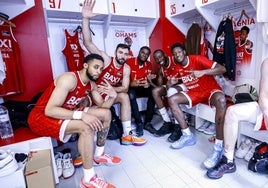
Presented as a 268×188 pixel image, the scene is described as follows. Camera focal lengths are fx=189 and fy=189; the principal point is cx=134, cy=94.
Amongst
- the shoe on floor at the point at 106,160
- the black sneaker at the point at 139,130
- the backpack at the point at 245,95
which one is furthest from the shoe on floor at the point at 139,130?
the backpack at the point at 245,95

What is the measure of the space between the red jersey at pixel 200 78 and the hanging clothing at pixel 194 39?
2.19 feet

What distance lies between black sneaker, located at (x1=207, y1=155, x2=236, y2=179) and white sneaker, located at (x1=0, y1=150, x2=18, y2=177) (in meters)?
1.41

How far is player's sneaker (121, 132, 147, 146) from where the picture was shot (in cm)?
214

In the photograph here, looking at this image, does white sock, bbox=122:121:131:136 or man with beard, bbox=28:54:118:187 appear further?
white sock, bbox=122:121:131:136

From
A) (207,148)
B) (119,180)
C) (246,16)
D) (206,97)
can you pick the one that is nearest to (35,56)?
(119,180)

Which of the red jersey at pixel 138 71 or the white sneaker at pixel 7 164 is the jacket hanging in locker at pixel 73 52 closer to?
the red jersey at pixel 138 71

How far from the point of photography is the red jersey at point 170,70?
2.38 m

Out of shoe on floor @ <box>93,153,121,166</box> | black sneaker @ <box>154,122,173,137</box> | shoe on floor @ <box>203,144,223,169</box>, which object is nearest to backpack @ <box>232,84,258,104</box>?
shoe on floor @ <box>203,144,223,169</box>

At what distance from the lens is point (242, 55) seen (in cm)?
233

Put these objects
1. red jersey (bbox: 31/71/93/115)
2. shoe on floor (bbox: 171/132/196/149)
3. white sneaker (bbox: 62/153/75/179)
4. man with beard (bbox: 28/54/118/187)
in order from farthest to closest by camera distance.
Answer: shoe on floor (bbox: 171/132/196/149) < white sneaker (bbox: 62/153/75/179) < red jersey (bbox: 31/71/93/115) < man with beard (bbox: 28/54/118/187)

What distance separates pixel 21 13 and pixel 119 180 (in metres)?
1.96

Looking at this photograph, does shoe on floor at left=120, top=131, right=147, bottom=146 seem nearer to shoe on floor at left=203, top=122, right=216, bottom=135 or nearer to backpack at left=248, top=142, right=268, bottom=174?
shoe on floor at left=203, top=122, right=216, bottom=135

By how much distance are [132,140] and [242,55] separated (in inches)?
66.8

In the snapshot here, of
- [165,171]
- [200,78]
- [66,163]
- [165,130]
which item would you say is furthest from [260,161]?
[66,163]
